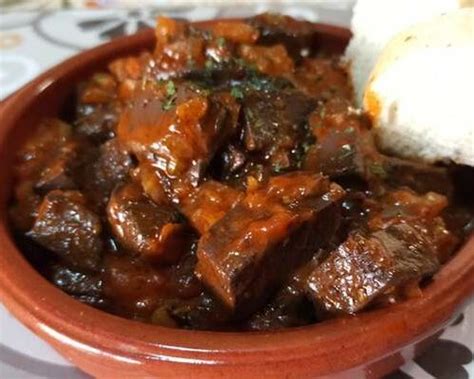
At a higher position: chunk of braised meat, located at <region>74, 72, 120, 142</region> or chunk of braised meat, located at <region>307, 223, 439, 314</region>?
chunk of braised meat, located at <region>307, 223, 439, 314</region>

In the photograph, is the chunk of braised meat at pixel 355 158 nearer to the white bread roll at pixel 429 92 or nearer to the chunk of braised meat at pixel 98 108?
the white bread roll at pixel 429 92

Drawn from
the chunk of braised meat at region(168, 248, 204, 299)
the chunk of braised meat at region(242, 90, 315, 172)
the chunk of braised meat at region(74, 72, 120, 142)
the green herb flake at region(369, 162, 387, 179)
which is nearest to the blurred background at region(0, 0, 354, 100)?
the chunk of braised meat at region(74, 72, 120, 142)

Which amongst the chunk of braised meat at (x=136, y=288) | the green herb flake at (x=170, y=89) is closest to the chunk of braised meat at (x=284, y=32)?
the green herb flake at (x=170, y=89)

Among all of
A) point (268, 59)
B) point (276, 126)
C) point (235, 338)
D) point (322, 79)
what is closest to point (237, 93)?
point (276, 126)

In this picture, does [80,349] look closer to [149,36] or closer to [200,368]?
[200,368]

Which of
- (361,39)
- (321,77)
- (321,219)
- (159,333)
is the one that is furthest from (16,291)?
(361,39)

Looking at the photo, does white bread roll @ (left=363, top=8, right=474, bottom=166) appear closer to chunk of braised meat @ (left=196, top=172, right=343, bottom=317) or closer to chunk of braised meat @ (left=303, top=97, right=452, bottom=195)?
chunk of braised meat @ (left=303, top=97, right=452, bottom=195)

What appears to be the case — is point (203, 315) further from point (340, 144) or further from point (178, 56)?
point (178, 56)
